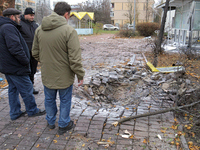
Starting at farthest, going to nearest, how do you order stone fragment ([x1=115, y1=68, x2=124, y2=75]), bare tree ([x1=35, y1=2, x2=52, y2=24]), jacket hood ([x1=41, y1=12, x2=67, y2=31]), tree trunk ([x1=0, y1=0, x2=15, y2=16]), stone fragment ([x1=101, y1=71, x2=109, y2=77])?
bare tree ([x1=35, y1=2, x2=52, y2=24])
tree trunk ([x1=0, y1=0, x2=15, y2=16])
stone fragment ([x1=115, y1=68, x2=124, y2=75])
stone fragment ([x1=101, y1=71, x2=109, y2=77])
jacket hood ([x1=41, y1=12, x2=67, y2=31])

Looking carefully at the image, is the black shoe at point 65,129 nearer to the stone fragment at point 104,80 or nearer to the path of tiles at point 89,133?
the path of tiles at point 89,133

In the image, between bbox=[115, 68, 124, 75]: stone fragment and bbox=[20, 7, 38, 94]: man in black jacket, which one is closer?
bbox=[20, 7, 38, 94]: man in black jacket

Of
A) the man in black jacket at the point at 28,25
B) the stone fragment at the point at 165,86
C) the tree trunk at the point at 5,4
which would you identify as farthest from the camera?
the tree trunk at the point at 5,4

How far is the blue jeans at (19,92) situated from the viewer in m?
3.27

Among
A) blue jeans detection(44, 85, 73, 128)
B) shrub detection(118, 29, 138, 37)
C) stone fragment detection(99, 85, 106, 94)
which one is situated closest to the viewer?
blue jeans detection(44, 85, 73, 128)

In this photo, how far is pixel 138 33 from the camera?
77.1 feet

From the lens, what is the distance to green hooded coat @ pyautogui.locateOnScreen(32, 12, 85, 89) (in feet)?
8.43

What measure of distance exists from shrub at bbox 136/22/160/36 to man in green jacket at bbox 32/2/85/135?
2097 centimetres

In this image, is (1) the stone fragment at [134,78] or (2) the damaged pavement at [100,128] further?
(1) the stone fragment at [134,78]

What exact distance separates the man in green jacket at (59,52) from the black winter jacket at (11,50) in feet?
1.18

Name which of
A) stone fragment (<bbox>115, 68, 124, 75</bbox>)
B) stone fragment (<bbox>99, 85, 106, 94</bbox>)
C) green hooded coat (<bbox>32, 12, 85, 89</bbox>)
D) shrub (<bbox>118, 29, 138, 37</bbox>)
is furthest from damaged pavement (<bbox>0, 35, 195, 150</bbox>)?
shrub (<bbox>118, 29, 138, 37</bbox>)

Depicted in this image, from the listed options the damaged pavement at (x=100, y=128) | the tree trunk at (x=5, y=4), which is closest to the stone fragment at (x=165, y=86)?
the damaged pavement at (x=100, y=128)

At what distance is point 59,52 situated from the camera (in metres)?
2.65

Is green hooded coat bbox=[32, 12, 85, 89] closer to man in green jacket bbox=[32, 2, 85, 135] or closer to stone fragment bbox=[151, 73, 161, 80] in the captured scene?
man in green jacket bbox=[32, 2, 85, 135]
